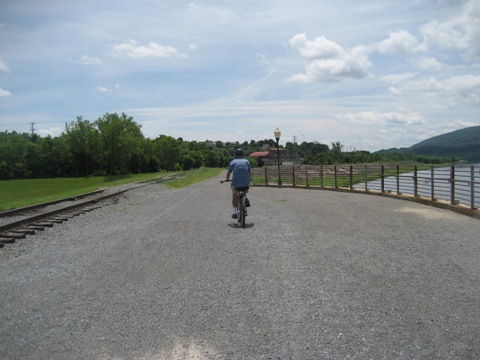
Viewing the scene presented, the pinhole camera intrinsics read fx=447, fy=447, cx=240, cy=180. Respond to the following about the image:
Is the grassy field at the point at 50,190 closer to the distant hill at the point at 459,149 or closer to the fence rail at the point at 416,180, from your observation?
the fence rail at the point at 416,180

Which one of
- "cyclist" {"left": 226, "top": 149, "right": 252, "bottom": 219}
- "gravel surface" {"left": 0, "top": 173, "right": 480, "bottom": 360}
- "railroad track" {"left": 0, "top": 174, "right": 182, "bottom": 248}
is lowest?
"gravel surface" {"left": 0, "top": 173, "right": 480, "bottom": 360}

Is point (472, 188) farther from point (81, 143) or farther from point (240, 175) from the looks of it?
point (81, 143)

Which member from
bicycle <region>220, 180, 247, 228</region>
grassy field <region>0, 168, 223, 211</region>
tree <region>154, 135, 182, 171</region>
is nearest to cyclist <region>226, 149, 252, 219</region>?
bicycle <region>220, 180, 247, 228</region>

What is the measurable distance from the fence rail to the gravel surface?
3.16 metres

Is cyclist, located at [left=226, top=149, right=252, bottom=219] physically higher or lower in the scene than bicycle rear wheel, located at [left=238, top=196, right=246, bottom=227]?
higher

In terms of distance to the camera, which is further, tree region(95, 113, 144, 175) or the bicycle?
tree region(95, 113, 144, 175)

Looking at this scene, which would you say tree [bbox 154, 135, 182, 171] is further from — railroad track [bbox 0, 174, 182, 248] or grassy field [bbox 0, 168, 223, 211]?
railroad track [bbox 0, 174, 182, 248]

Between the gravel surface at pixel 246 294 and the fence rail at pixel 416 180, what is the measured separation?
3.16 metres

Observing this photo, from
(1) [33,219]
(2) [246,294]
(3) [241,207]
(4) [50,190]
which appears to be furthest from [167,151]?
(2) [246,294]

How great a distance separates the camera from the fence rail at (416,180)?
1319 cm

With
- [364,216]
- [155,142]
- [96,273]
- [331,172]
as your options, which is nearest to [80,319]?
[96,273]

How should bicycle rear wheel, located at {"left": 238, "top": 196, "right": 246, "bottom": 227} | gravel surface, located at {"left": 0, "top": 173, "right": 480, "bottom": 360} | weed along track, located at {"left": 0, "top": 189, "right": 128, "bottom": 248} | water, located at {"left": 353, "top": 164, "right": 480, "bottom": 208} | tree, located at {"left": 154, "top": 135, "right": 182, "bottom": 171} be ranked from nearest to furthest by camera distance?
gravel surface, located at {"left": 0, "top": 173, "right": 480, "bottom": 360} → weed along track, located at {"left": 0, "top": 189, "right": 128, "bottom": 248} → bicycle rear wheel, located at {"left": 238, "top": 196, "right": 246, "bottom": 227} → water, located at {"left": 353, "top": 164, "right": 480, "bottom": 208} → tree, located at {"left": 154, "top": 135, "right": 182, "bottom": 171}

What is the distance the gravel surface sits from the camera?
420 centimetres

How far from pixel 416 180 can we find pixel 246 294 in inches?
507
